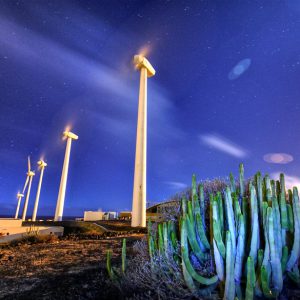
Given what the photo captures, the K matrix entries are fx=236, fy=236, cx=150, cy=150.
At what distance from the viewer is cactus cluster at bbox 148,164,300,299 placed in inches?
110

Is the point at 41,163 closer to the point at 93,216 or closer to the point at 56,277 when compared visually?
the point at 93,216

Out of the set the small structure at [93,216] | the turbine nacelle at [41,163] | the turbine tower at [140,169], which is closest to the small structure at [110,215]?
the small structure at [93,216]

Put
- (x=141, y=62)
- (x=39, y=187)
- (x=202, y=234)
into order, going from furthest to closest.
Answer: (x=39, y=187) < (x=141, y=62) < (x=202, y=234)

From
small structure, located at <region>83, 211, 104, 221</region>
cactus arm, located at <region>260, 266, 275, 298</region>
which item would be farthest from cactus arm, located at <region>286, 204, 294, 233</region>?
small structure, located at <region>83, 211, 104, 221</region>

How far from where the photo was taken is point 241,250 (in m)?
2.98

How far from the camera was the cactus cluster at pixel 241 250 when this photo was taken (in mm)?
2789

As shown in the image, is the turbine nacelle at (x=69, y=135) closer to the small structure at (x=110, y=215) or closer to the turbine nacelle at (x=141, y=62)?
the small structure at (x=110, y=215)

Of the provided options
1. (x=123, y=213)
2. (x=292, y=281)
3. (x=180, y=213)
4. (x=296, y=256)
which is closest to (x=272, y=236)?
(x=296, y=256)

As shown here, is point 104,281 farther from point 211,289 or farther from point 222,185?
point 222,185

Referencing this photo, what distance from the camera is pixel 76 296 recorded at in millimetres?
3357

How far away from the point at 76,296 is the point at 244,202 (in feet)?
9.18

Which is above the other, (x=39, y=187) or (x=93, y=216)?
(x=39, y=187)

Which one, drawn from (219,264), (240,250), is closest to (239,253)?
(240,250)

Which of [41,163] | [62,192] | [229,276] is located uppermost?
[41,163]
